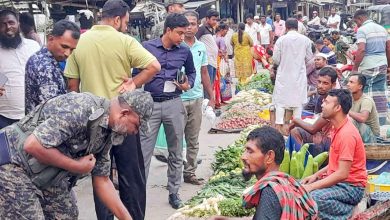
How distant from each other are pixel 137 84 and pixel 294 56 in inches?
143

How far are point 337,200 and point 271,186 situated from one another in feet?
5.15

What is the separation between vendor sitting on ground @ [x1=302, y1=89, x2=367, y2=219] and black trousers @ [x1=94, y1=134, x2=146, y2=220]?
1.40 m

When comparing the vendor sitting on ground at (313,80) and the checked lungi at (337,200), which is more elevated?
the vendor sitting on ground at (313,80)

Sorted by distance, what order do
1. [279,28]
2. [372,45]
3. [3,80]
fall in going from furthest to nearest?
[279,28]
[372,45]
[3,80]

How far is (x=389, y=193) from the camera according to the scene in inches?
203

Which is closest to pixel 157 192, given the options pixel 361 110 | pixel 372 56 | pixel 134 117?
pixel 361 110

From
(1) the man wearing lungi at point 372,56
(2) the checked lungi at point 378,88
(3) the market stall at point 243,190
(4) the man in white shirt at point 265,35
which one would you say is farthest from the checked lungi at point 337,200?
(4) the man in white shirt at point 265,35

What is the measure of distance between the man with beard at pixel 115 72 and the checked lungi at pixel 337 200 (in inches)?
58.7

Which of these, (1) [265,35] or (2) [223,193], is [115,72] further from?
(1) [265,35]

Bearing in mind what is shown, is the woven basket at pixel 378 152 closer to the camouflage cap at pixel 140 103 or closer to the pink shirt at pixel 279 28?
the camouflage cap at pixel 140 103

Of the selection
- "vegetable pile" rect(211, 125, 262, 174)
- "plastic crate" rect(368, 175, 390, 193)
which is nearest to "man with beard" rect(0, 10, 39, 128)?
"vegetable pile" rect(211, 125, 262, 174)

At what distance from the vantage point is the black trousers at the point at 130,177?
191 inches

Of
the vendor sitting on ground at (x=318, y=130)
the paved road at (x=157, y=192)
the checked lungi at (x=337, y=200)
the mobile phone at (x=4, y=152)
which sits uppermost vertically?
the mobile phone at (x=4, y=152)

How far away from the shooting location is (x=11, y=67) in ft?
18.0
